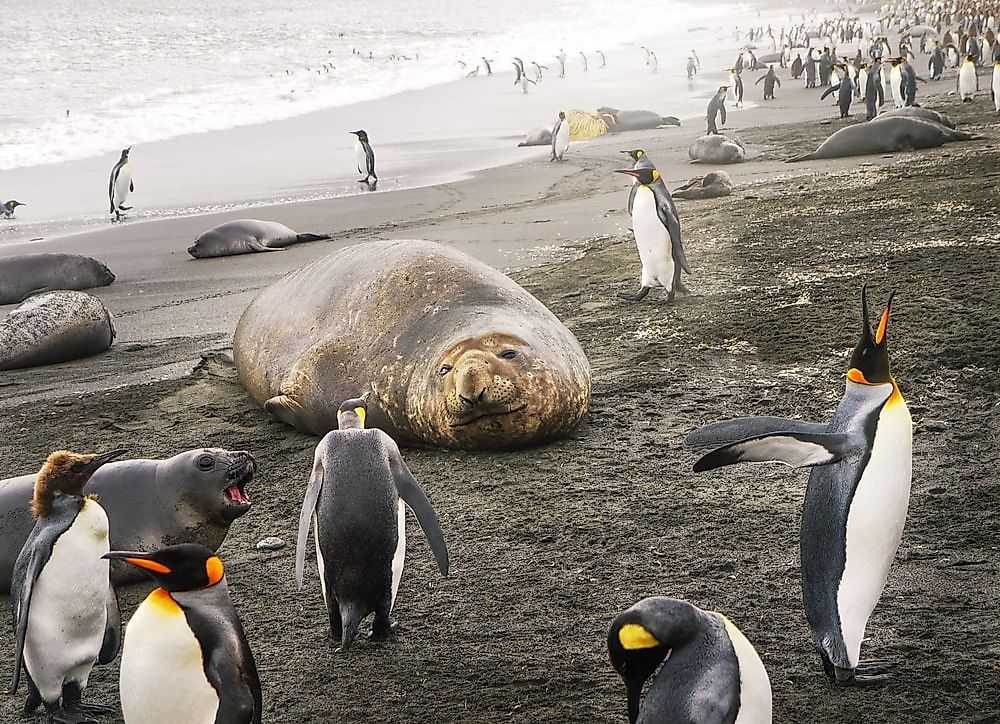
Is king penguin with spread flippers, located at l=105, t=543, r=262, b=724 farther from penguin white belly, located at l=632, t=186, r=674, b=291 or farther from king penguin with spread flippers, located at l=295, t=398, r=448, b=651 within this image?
penguin white belly, located at l=632, t=186, r=674, b=291

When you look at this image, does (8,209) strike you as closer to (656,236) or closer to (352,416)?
(656,236)

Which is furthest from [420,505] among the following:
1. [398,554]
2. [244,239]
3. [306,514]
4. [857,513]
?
[244,239]

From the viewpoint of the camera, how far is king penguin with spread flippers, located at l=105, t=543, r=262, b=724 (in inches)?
106

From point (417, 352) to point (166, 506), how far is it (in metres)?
1.49

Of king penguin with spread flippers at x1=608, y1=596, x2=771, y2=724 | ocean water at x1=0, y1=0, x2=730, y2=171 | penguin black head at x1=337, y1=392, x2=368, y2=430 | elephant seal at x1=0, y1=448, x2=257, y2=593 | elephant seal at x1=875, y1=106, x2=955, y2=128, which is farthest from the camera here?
ocean water at x1=0, y1=0, x2=730, y2=171

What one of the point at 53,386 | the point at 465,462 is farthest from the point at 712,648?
the point at 53,386

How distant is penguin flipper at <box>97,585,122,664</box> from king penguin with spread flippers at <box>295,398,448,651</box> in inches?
23.4

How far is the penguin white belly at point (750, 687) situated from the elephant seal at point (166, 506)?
2.23 metres

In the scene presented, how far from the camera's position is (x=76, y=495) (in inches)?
136

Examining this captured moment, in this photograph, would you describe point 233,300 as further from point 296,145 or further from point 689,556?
point 296,145

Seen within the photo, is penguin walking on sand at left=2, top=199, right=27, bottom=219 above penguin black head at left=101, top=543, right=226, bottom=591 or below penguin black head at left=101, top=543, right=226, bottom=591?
below

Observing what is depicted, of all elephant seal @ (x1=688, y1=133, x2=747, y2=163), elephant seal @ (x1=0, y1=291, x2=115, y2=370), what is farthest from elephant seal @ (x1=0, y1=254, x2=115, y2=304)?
elephant seal @ (x1=688, y1=133, x2=747, y2=163)

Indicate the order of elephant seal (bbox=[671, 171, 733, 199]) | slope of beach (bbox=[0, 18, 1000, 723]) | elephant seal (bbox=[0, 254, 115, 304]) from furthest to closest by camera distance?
1. elephant seal (bbox=[671, 171, 733, 199])
2. elephant seal (bbox=[0, 254, 115, 304])
3. slope of beach (bbox=[0, 18, 1000, 723])

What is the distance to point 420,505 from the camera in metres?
3.58
